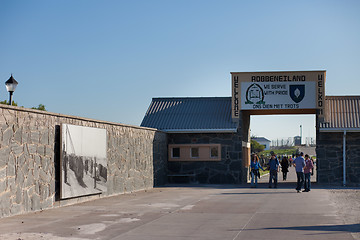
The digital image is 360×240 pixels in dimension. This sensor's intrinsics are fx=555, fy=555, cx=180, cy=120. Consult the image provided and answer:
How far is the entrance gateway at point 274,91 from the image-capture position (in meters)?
29.2

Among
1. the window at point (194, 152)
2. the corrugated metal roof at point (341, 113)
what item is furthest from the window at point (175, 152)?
the corrugated metal roof at point (341, 113)

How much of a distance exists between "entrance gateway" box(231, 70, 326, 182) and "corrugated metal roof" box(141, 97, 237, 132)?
96cm

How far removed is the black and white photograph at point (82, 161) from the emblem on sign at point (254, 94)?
11383mm

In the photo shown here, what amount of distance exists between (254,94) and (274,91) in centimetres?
107

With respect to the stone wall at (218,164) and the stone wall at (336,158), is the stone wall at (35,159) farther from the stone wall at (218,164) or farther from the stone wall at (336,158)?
the stone wall at (336,158)

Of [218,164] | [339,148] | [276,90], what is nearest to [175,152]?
[218,164]

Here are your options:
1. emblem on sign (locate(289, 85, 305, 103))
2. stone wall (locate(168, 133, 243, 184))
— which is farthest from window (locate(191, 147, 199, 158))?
emblem on sign (locate(289, 85, 305, 103))

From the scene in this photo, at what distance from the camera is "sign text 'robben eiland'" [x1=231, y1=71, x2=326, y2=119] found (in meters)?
29.2

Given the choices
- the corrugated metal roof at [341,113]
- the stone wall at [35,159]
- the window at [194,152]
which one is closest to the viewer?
the stone wall at [35,159]

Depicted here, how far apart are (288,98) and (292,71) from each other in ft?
4.72

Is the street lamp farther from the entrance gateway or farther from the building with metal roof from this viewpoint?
the building with metal roof

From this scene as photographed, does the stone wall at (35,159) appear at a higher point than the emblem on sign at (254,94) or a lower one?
lower

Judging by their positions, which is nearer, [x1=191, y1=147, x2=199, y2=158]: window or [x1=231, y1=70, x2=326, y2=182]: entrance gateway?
[x1=231, y1=70, x2=326, y2=182]: entrance gateway

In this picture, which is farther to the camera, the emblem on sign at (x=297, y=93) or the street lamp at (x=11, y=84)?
the emblem on sign at (x=297, y=93)
